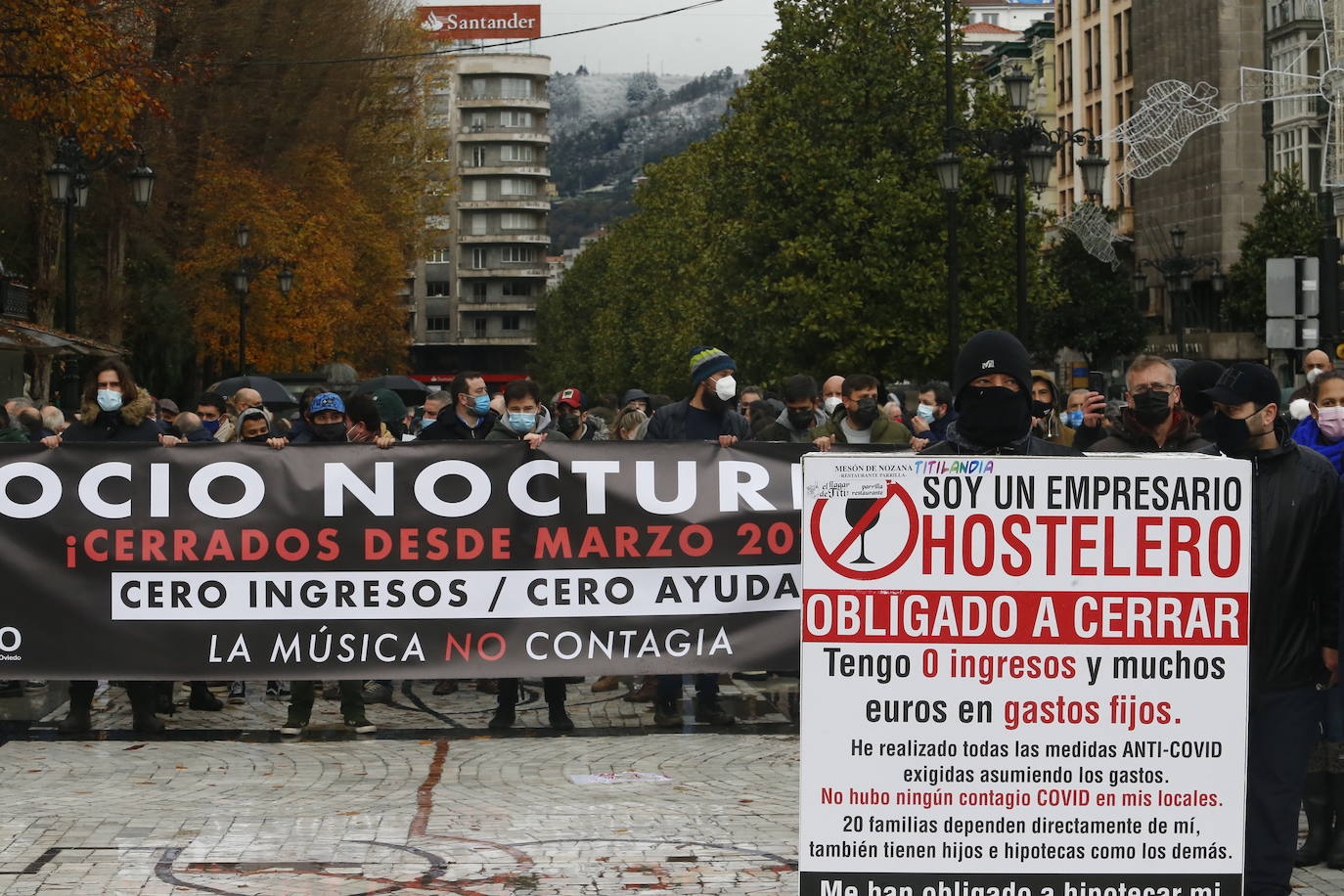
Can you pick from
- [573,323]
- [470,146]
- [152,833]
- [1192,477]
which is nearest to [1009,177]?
[152,833]

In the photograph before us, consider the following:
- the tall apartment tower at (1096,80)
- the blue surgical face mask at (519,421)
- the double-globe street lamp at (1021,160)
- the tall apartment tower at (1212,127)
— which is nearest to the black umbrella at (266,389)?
the blue surgical face mask at (519,421)

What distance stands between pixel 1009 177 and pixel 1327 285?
36.3 ft

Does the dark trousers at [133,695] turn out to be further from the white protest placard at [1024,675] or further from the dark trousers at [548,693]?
the white protest placard at [1024,675]

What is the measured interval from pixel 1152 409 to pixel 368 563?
440 centimetres

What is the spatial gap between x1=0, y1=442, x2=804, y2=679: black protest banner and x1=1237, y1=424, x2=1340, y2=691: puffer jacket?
419cm

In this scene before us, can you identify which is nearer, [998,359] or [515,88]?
[998,359]

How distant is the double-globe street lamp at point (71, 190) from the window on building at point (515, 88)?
154 m

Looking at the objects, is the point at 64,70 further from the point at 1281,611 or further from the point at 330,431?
the point at 1281,611

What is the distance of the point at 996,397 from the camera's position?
16.4ft

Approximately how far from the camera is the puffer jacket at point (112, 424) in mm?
10844

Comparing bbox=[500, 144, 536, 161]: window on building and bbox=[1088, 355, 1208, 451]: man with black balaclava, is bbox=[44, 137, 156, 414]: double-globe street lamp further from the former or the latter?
bbox=[500, 144, 536, 161]: window on building

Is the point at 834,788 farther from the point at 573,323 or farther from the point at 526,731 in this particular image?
the point at 573,323

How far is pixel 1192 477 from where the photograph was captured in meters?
4.50

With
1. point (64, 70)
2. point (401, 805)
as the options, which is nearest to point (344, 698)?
point (401, 805)
